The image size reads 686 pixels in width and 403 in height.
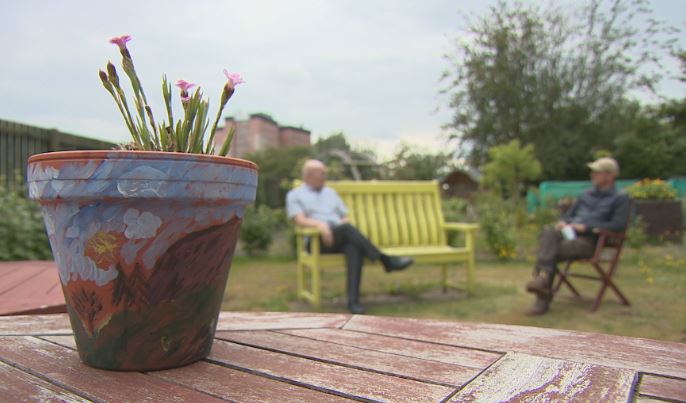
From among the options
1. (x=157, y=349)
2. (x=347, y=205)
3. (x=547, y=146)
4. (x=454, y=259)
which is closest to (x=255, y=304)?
(x=347, y=205)

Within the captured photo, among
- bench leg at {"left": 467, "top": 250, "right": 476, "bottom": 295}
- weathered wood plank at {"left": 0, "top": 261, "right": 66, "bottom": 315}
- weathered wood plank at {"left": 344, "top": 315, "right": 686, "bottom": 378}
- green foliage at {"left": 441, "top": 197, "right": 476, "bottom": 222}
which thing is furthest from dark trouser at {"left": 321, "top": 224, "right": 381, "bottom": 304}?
green foliage at {"left": 441, "top": 197, "right": 476, "bottom": 222}

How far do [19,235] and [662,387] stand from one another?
453cm

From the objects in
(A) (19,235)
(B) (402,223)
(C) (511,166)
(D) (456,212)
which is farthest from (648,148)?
(A) (19,235)

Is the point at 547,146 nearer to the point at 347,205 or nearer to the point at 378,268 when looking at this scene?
the point at 378,268

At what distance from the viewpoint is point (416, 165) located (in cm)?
1698

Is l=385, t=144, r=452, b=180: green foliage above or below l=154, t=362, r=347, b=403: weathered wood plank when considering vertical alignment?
above

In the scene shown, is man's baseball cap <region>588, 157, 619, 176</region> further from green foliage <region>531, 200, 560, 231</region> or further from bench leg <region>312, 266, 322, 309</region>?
green foliage <region>531, 200, 560, 231</region>

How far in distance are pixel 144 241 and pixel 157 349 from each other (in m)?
0.19

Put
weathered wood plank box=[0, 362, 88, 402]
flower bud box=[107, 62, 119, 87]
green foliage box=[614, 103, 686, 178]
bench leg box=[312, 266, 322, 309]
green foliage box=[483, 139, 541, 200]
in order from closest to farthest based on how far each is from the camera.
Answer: weathered wood plank box=[0, 362, 88, 402] < flower bud box=[107, 62, 119, 87] < bench leg box=[312, 266, 322, 309] < green foliage box=[483, 139, 541, 200] < green foliage box=[614, 103, 686, 178]

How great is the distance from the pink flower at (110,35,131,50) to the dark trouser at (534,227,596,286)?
394 cm

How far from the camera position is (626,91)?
18984mm

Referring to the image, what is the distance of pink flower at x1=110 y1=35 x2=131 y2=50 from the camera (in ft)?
2.99

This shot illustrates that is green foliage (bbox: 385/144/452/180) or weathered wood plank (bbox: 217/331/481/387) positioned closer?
weathered wood plank (bbox: 217/331/481/387)

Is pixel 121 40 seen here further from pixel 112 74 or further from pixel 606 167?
pixel 606 167
